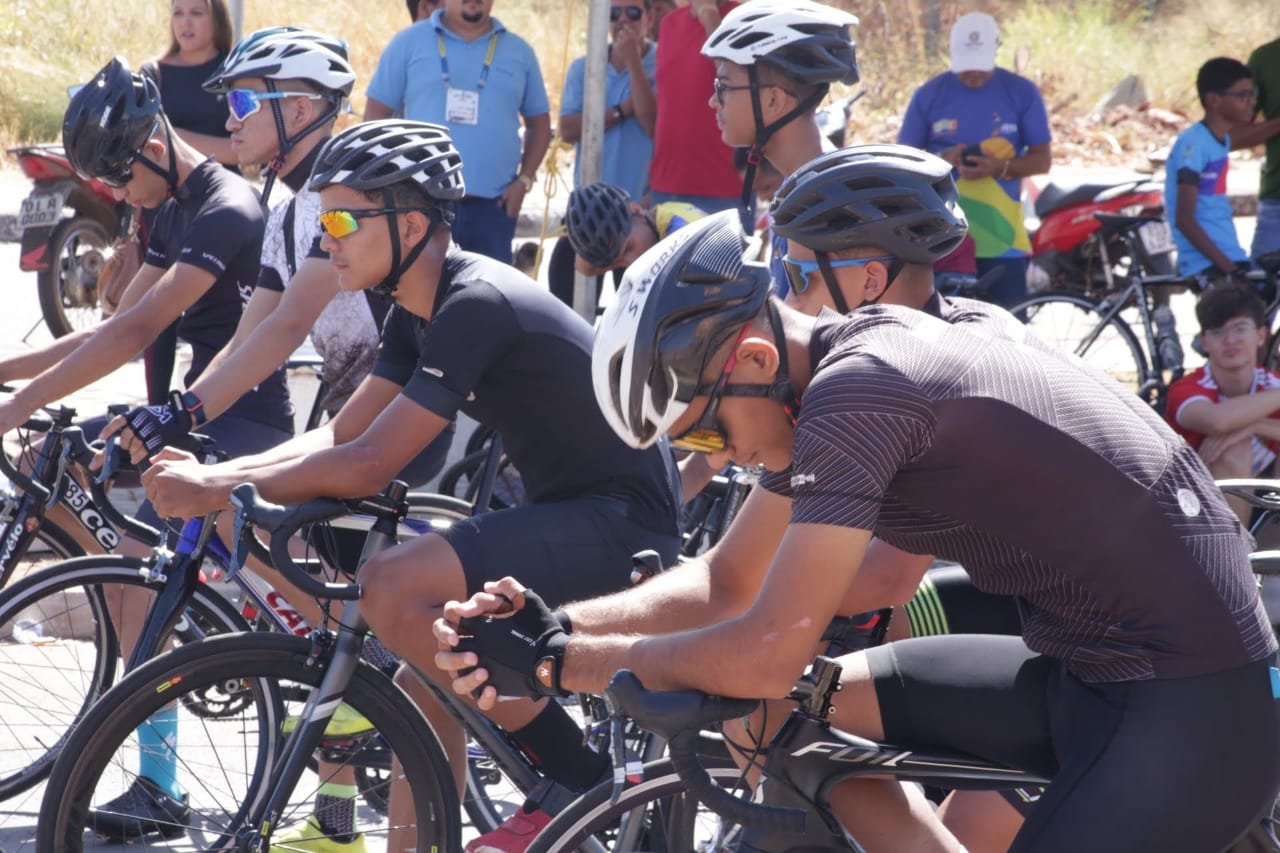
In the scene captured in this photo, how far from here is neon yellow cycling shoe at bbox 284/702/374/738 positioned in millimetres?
3716

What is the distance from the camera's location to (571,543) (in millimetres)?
3830

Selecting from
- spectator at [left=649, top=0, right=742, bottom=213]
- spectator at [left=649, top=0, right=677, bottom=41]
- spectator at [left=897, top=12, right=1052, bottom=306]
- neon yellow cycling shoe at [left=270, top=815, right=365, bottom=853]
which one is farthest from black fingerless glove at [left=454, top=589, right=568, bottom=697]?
spectator at [left=649, top=0, right=677, bottom=41]

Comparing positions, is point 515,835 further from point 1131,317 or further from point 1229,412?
point 1131,317

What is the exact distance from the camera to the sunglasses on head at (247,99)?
17.1 feet

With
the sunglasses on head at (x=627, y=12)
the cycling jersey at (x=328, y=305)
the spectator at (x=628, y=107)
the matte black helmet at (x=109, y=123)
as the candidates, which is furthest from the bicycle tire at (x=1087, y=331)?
the matte black helmet at (x=109, y=123)

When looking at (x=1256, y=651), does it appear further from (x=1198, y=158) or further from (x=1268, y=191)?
(x=1268, y=191)

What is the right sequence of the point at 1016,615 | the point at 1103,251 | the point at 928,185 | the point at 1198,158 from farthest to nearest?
the point at 1103,251 → the point at 1198,158 → the point at 928,185 → the point at 1016,615

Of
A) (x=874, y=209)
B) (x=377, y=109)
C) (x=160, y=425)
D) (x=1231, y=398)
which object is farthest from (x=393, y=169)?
(x=377, y=109)

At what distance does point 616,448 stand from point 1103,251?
7.13 meters

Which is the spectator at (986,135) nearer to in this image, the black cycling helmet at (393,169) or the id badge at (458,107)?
the id badge at (458,107)

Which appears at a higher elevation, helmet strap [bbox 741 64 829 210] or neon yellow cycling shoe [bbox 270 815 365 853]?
helmet strap [bbox 741 64 829 210]

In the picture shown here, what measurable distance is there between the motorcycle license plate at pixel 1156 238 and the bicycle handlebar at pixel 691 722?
7.67m

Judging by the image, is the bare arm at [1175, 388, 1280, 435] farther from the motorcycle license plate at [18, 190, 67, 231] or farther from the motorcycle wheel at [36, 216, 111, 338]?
the motorcycle license plate at [18, 190, 67, 231]

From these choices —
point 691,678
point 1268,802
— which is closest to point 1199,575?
point 1268,802
